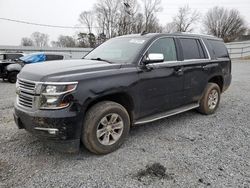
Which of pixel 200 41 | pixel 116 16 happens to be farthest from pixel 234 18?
pixel 200 41

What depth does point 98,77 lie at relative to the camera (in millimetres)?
3174

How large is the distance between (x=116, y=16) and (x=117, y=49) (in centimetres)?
5055

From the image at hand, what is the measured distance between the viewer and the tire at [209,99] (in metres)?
5.23

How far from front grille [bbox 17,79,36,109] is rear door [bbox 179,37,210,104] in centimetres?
290

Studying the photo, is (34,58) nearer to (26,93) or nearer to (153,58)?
(26,93)

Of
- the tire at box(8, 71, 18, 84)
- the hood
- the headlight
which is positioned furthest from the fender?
the headlight

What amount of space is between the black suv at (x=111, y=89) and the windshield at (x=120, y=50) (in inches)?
0.8

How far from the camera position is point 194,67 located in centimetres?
472

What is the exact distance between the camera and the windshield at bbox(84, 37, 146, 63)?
3.85m

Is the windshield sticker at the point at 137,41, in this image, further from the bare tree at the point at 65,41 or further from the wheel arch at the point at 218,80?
the bare tree at the point at 65,41

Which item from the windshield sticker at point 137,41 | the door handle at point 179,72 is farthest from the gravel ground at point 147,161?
the windshield sticker at point 137,41

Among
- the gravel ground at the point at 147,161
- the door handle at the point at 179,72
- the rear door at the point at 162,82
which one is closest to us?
the gravel ground at the point at 147,161

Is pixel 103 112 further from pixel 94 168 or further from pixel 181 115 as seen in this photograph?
pixel 181 115

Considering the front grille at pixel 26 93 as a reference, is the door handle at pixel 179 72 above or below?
above
